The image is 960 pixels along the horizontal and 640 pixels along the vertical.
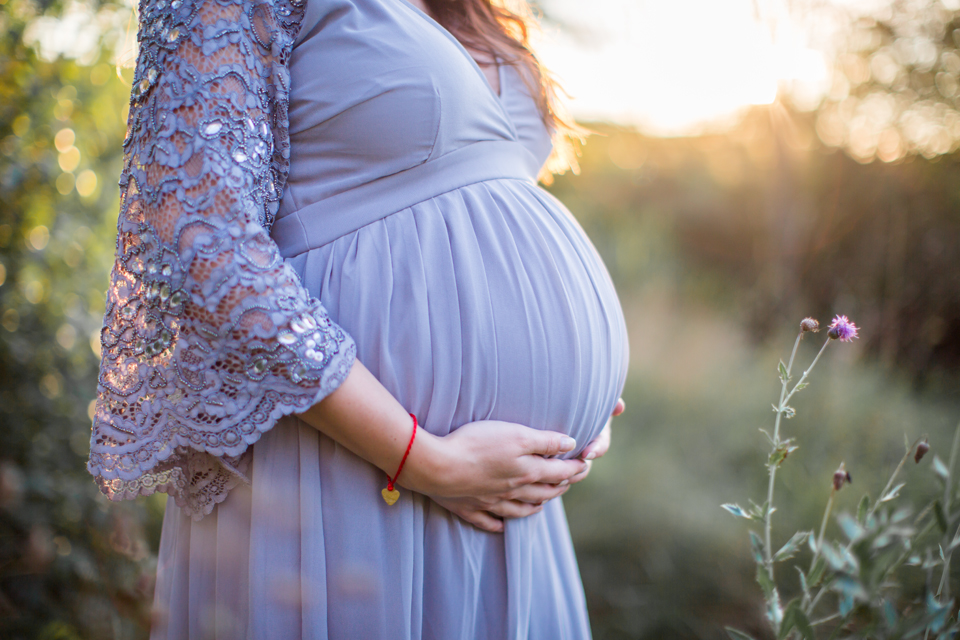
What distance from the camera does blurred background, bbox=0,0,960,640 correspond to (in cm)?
183

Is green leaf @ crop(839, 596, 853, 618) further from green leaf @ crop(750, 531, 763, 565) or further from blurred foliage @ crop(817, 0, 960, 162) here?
blurred foliage @ crop(817, 0, 960, 162)

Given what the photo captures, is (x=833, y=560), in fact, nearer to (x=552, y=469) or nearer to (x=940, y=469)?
(x=940, y=469)

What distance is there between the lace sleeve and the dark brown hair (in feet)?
1.72

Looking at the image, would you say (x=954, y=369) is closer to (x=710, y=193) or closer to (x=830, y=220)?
(x=830, y=220)

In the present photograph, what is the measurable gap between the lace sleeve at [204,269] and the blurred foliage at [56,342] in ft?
3.91

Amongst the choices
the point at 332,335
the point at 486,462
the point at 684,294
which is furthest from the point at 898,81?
the point at 332,335

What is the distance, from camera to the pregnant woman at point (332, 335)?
0.75 m

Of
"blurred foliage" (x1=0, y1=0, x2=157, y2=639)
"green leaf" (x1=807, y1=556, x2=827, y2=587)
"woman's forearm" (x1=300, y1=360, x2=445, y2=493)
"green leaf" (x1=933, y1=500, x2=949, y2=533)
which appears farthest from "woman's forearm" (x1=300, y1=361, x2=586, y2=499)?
"blurred foliage" (x1=0, y1=0, x2=157, y2=639)

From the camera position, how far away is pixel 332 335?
789mm

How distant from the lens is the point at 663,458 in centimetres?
338

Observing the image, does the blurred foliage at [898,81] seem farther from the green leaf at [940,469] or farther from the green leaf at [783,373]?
the green leaf at [940,469]

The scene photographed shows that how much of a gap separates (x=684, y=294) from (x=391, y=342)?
480 cm

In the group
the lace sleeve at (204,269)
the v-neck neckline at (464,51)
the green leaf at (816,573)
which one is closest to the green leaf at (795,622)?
the green leaf at (816,573)

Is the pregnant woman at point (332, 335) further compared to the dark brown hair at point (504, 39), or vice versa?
the dark brown hair at point (504, 39)
